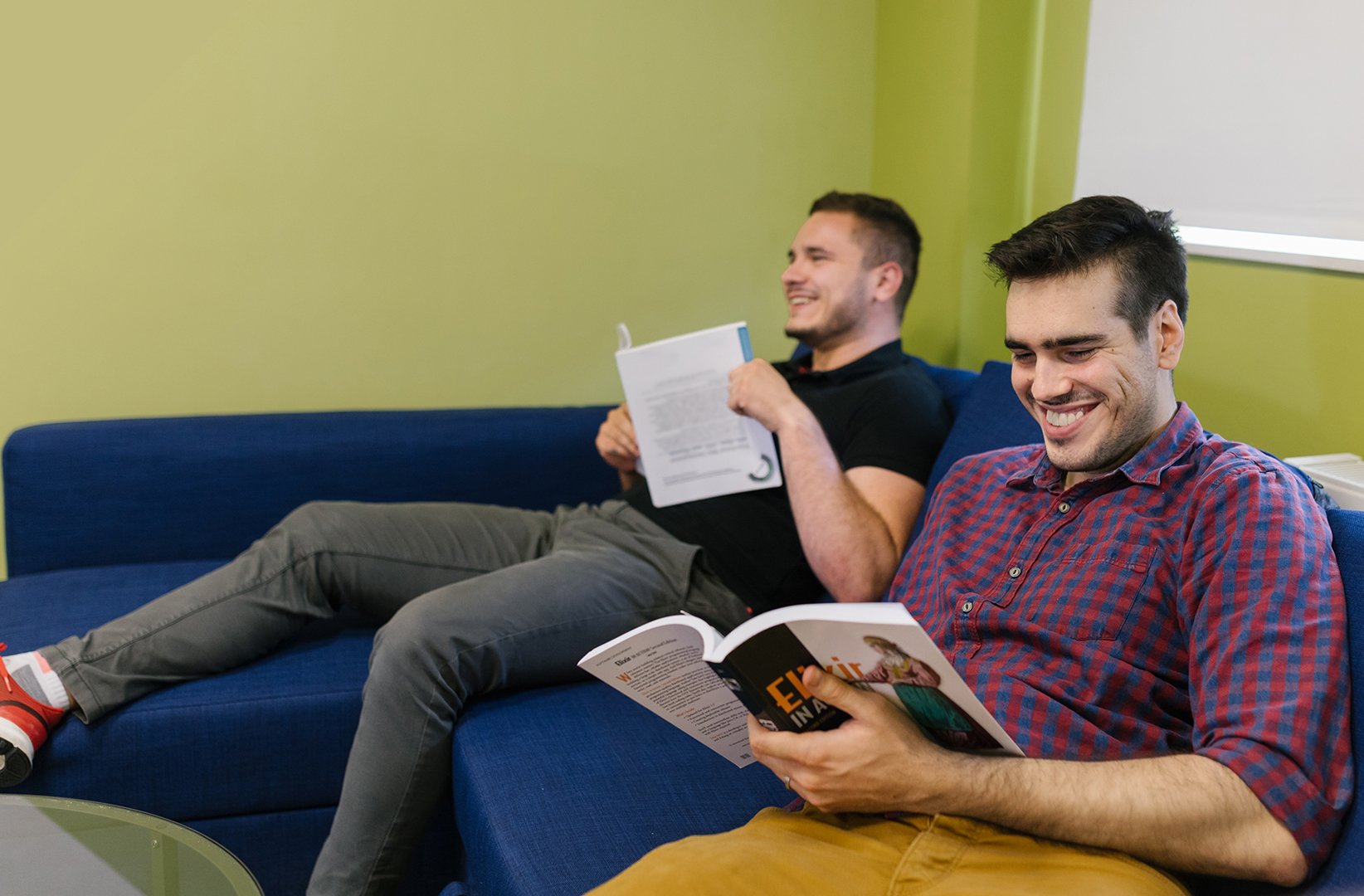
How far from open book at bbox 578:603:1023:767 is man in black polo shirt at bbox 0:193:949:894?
1.67ft

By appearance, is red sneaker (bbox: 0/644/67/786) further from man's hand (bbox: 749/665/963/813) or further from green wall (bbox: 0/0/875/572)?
man's hand (bbox: 749/665/963/813)

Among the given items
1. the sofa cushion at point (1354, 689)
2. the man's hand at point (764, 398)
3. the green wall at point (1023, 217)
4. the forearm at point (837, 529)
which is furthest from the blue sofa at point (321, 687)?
the green wall at point (1023, 217)

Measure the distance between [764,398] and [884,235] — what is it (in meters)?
0.54

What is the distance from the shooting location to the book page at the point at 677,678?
0.95 m

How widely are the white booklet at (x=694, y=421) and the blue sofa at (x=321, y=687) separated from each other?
1.06ft

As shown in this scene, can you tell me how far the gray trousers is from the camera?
140cm

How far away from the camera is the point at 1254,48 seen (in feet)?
4.90

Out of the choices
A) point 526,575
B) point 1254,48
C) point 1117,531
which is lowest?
point 526,575

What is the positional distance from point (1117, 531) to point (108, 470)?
1900 mm

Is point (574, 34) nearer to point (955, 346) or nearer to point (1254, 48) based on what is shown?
point (955, 346)

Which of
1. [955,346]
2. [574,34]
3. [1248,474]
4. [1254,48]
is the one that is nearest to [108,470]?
[574,34]

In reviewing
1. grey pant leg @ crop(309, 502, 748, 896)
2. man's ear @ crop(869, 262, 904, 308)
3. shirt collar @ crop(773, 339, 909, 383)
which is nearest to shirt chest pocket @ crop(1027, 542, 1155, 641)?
grey pant leg @ crop(309, 502, 748, 896)

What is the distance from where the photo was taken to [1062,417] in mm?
1113

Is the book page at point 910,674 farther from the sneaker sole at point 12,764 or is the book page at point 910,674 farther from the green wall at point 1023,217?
the sneaker sole at point 12,764
